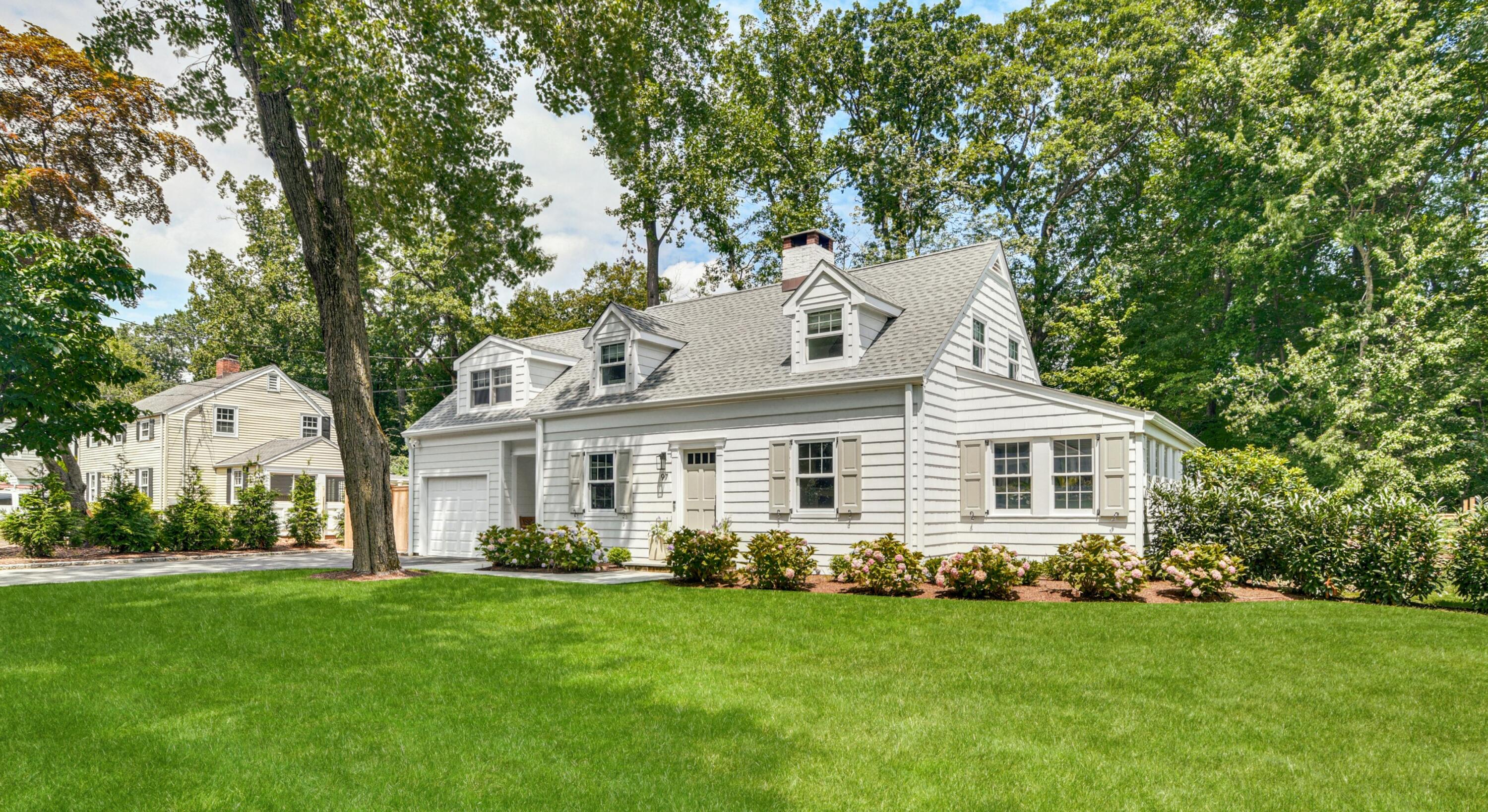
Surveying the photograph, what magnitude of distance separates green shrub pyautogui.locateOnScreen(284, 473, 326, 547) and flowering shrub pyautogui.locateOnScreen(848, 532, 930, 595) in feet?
63.0

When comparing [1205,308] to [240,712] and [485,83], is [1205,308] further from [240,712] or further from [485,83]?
[240,712]

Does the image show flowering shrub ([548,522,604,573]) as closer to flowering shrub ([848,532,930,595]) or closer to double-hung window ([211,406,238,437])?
flowering shrub ([848,532,930,595])

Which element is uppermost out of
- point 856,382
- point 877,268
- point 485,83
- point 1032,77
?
point 1032,77

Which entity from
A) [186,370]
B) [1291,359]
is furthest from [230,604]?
[186,370]

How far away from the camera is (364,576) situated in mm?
12828

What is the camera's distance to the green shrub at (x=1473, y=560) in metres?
9.45

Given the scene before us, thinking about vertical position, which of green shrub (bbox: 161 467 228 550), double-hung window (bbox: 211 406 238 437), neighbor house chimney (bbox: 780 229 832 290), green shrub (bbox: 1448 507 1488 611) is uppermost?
neighbor house chimney (bbox: 780 229 832 290)

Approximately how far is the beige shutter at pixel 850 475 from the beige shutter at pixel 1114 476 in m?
3.73

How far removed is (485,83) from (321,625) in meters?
9.90

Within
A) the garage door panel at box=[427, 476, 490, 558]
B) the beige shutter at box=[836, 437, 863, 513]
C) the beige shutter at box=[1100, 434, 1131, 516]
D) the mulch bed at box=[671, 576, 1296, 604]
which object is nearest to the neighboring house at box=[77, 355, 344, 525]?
the garage door panel at box=[427, 476, 490, 558]

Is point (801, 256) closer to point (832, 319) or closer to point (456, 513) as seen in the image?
point (832, 319)

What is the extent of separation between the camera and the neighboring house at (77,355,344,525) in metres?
30.5

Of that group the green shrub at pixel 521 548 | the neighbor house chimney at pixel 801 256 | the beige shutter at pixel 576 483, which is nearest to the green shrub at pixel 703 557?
the green shrub at pixel 521 548

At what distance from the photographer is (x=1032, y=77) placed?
2591cm
